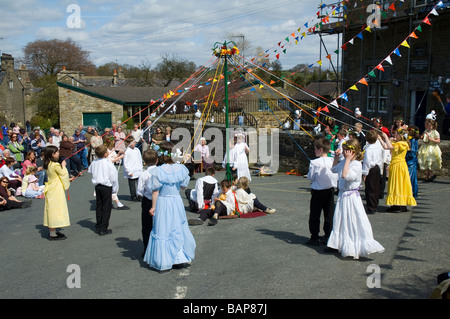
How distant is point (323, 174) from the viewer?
6.28 meters

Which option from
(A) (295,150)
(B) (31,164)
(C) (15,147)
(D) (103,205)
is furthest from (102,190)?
(C) (15,147)

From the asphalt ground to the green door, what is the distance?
73.8ft

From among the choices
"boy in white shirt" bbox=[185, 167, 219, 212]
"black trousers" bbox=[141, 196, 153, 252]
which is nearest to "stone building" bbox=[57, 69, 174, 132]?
"boy in white shirt" bbox=[185, 167, 219, 212]

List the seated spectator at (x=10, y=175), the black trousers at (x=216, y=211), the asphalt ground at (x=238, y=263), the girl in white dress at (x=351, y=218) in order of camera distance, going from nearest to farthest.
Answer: the asphalt ground at (x=238, y=263), the girl in white dress at (x=351, y=218), the black trousers at (x=216, y=211), the seated spectator at (x=10, y=175)

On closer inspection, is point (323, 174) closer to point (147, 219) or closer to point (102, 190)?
point (147, 219)

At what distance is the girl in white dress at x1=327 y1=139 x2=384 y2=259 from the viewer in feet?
18.9

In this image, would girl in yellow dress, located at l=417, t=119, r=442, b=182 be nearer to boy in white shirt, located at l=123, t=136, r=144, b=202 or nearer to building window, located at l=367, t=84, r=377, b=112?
boy in white shirt, located at l=123, t=136, r=144, b=202

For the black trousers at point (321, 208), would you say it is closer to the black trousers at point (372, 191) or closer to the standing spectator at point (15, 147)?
the black trousers at point (372, 191)

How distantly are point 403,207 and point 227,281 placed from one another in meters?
4.71

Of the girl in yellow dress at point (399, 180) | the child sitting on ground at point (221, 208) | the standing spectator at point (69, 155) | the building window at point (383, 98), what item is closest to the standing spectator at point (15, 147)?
the standing spectator at point (69, 155)

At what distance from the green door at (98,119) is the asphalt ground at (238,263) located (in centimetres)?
2251

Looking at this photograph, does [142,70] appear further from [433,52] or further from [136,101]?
[433,52]

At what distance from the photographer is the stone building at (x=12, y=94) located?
39.7m

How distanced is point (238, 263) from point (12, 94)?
41.7 m
